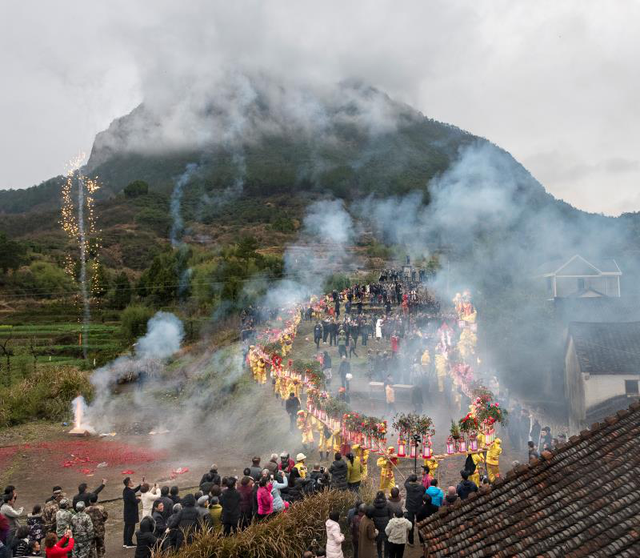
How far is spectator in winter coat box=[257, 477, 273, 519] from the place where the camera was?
10961mm

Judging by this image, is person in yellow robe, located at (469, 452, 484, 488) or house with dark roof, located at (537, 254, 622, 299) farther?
house with dark roof, located at (537, 254, 622, 299)

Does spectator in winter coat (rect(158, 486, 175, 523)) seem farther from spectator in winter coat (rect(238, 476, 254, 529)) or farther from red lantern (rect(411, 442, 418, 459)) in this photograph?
red lantern (rect(411, 442, 418, 459))

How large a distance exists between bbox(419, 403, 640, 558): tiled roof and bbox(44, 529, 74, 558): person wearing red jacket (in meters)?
5.44

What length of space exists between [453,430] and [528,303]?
915 inches

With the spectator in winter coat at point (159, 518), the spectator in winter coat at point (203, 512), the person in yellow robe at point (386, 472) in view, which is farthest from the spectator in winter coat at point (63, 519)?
the person in yellow robe at point (386, 472)

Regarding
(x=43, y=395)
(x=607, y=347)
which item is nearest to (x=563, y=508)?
(x=607, y=347)

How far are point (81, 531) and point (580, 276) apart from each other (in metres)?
→ 43.6

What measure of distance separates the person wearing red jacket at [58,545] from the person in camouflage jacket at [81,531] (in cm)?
68

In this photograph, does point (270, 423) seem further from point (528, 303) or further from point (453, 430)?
point (528, 303)

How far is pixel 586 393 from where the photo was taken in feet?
78.6

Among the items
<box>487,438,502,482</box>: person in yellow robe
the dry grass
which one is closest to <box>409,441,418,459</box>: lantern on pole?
<box>487,438,502,482</box>: person in yellow robe

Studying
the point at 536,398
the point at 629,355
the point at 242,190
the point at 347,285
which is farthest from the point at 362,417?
the point at 242,190

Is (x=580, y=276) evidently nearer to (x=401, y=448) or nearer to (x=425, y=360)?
(x=425, y=360)

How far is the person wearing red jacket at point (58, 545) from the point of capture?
891 cm
